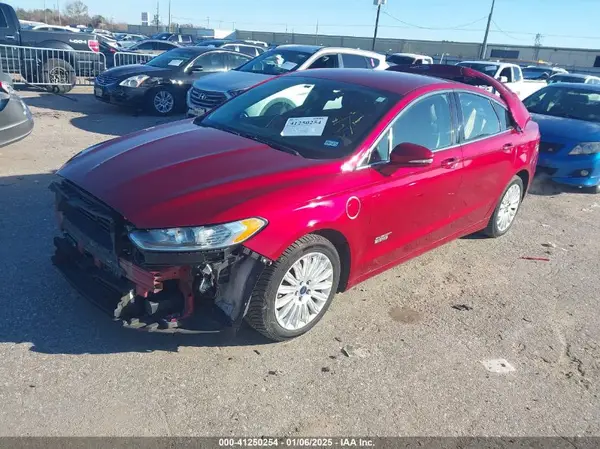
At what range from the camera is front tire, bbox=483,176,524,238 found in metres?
5.43

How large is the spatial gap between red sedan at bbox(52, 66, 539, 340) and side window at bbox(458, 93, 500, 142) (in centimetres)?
2

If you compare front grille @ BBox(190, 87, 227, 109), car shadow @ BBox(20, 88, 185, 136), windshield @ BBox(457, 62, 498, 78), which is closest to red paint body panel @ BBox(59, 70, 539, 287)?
front grille @ BBox(190, 87, 227, 109)

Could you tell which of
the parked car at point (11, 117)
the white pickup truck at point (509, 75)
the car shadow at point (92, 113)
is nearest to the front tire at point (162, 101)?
the car shadow at point (92, 113)

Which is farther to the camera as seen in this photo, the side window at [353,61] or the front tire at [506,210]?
the side window at [353,61]

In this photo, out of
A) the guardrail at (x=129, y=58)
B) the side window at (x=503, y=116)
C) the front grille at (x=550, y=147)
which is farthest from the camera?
the guardrail at (x=129, y=58)

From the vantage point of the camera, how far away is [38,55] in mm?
12430

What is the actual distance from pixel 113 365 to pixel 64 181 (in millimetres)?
1337

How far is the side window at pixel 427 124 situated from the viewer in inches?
154

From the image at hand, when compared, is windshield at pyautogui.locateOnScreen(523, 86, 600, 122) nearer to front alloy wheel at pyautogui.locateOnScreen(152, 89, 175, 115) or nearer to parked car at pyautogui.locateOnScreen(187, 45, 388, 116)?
parked car at pyautogui.locateOnScreen(187, 45, 388, 116)

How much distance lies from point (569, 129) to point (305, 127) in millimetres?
5700

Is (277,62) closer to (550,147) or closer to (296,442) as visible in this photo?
(550,147)

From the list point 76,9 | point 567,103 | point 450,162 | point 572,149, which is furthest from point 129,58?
point 76,9

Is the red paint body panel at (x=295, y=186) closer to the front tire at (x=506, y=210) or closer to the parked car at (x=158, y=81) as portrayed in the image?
the front tire at (x=506, y=210)

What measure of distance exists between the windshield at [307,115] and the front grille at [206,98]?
4.62 meters
